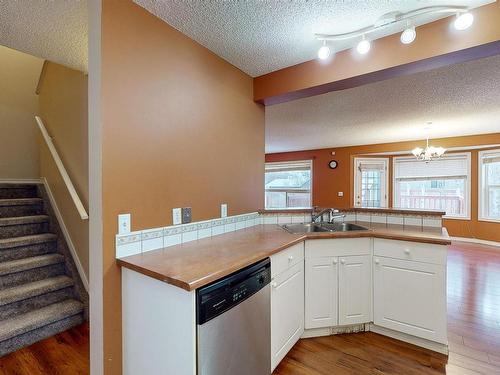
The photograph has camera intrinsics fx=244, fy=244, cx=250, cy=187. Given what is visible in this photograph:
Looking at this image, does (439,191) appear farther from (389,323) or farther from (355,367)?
(355,367)

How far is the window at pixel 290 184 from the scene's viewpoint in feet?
23.8

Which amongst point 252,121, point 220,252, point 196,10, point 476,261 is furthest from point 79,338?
point 476,261

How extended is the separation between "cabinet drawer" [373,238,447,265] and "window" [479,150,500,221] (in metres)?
5.18

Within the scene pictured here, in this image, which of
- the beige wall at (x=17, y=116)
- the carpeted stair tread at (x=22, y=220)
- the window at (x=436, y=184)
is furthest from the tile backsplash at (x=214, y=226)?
the window at (x=436, y=184)

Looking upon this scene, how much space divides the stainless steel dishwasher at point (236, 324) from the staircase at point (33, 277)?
5.75 feet

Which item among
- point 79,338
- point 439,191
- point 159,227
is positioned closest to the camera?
point 159,227

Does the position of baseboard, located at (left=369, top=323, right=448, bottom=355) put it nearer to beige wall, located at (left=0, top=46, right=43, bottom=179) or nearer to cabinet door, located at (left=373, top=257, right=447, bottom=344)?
cabinet door, located at (left=373, top=257, right=447, bottom=344)

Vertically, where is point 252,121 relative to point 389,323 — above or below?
above

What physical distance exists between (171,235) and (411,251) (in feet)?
6.03

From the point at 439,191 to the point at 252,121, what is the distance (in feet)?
19.5

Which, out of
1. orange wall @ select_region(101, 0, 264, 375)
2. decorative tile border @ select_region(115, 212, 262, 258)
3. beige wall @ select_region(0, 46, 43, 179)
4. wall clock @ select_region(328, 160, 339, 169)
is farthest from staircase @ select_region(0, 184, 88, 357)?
wall clock @ select_region(328, 160, 339, 169)

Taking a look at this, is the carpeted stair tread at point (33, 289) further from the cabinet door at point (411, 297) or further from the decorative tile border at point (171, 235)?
the cabinet door at point (411, 297)

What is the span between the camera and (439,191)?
607cm

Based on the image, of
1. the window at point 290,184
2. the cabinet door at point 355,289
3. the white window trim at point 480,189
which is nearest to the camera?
the cabinet door at point 355,289
